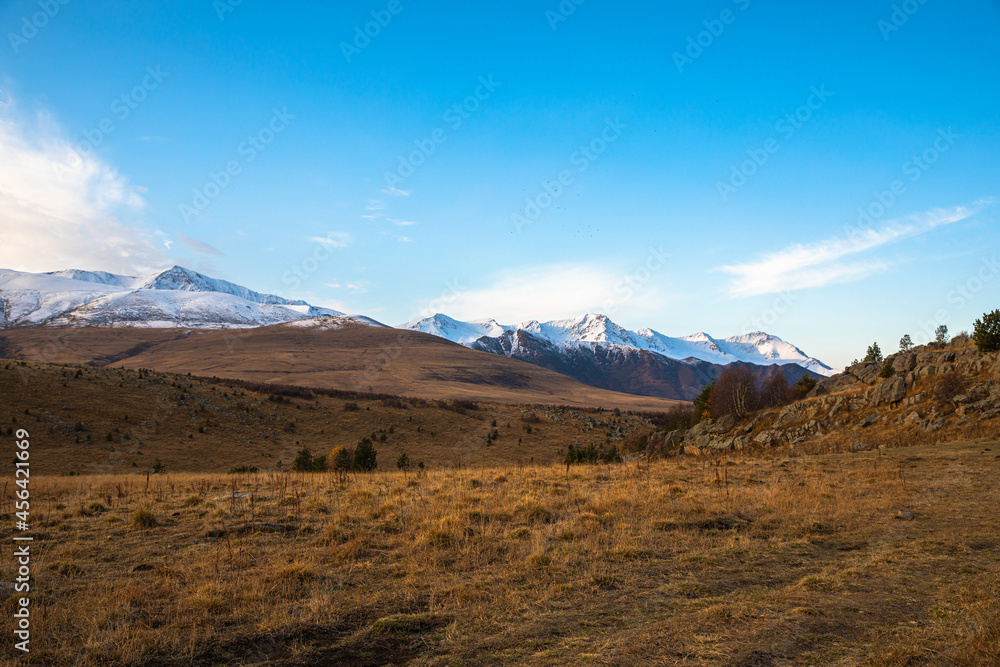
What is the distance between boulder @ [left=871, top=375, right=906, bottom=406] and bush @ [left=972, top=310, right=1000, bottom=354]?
3.92 m

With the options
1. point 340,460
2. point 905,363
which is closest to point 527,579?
point 340,460

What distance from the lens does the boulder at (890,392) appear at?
86.4 ft

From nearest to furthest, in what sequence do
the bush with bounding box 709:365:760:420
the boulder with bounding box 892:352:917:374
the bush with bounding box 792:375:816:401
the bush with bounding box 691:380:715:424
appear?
the boulder with bounding box 892:352:917:374 < the bush with bounding box 792:375:816:401 < the bush with bounding box 709:365:760:420 < the bush with bounding box 691:380:715:424

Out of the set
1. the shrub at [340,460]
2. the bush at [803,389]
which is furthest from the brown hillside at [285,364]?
the shrub at [340,460]

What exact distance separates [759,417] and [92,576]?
38.1 metres

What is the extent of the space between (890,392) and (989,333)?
5353 millimetres

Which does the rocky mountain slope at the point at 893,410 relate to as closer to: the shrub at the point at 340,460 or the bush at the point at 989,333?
the bush at the point at 989,333

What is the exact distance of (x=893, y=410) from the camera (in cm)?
2575

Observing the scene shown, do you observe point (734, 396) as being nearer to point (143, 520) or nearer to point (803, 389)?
point (803, 389)

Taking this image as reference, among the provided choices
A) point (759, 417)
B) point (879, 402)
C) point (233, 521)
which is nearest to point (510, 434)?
point (759, 417)

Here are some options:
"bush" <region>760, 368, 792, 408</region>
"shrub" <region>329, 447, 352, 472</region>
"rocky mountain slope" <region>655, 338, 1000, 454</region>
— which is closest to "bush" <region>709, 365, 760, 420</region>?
"bush" <region>760, 368, 792, 408</region>

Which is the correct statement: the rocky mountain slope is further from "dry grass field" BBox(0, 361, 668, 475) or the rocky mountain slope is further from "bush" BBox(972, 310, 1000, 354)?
"dry grass field" BBox(0, 361, 668, 475)

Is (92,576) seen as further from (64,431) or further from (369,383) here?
(369,383)

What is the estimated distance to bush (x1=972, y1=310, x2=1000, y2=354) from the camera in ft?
81.5
